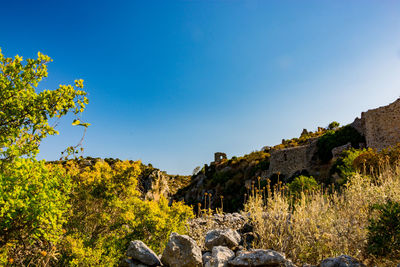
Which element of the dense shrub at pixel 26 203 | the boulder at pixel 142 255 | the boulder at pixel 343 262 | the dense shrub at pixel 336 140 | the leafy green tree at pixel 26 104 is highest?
the dense shrub at pixel 336 140

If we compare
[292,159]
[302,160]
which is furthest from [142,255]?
[292,159]

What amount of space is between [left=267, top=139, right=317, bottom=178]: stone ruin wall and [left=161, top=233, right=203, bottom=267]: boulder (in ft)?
83.1

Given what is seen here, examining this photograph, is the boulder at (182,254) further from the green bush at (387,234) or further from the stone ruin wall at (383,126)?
the stone ruin wall at (383,126)

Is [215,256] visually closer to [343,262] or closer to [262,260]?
[262,260]

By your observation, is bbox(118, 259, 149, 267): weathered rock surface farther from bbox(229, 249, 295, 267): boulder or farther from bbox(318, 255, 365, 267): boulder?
bbox(318, 255, 365, 267): boulder

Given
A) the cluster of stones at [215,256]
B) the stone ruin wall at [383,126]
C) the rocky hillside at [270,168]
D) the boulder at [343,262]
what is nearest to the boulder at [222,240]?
the cluster of stones at [215,256]

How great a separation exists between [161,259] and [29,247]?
8.69 ft

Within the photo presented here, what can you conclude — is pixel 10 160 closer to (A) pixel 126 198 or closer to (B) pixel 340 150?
(A) pixel 126 198

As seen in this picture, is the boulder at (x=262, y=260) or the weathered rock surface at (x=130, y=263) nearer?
the boulder at (x=262, y=260)

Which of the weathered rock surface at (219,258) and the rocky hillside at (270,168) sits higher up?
the rocky hillside at (270,168)

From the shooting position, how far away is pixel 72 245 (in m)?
4.75

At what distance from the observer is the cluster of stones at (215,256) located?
3937 millimetres

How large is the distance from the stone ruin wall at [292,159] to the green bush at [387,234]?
81.4ft

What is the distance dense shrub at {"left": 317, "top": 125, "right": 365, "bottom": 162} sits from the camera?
24672 millimetres
